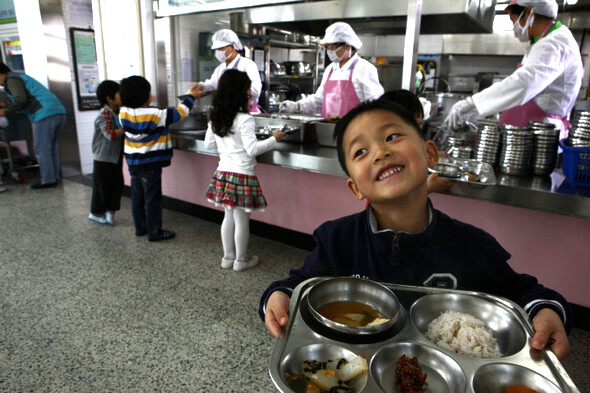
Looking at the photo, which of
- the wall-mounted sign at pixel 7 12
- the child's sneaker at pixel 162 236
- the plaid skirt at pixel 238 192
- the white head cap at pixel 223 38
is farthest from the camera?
the wall-mounted sign at pixel 7 12

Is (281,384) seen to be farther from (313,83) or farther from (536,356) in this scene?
(313,83)

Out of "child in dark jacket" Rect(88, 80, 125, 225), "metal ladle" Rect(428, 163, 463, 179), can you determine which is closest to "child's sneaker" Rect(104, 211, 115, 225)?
"child in dark jacket" Rect(88, 80, 125, 225)

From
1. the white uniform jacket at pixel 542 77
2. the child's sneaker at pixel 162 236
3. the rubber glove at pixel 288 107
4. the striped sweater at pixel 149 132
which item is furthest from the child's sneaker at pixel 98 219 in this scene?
the white uniform jacket at pixel 542 77

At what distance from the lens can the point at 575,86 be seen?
2.46m

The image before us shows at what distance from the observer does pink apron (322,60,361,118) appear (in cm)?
361

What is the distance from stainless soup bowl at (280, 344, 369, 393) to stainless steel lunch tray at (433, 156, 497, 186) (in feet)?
4.83

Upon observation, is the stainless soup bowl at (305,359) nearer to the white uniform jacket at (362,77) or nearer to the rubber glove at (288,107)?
the white uniform jacket at (362,77)

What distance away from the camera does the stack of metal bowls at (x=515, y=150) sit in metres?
2.00

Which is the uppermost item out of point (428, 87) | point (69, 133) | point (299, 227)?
point (428, 87)

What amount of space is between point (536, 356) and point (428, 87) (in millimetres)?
6345

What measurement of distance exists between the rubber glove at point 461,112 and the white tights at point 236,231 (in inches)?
58.7

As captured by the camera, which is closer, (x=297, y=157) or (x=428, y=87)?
(x=297, y=157)

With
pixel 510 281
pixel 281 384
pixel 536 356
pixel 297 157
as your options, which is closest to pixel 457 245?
pixel 510 281

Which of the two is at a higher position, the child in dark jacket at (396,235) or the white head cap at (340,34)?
the white head cap at (340,34)
